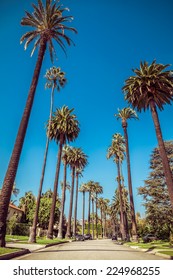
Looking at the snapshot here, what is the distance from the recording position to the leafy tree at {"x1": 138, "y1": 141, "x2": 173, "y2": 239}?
109 feet

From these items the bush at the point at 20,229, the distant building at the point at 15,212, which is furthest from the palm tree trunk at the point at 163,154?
the distant building at the point at 15,212

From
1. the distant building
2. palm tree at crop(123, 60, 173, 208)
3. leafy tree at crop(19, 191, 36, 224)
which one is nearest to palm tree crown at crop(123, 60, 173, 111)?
palm tree at crop(123, 60, 173, 208)

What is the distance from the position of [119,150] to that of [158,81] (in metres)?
31.6

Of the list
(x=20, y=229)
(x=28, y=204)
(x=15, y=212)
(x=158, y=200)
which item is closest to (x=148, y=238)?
(x=158, y=200)

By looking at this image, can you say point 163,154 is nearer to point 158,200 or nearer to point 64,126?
point 158,200

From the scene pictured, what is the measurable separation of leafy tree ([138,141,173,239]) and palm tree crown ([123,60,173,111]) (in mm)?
15290

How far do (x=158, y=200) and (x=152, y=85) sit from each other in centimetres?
1968

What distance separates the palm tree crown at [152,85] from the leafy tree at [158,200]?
50.2 ft

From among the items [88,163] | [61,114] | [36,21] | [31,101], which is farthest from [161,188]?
[88,163]

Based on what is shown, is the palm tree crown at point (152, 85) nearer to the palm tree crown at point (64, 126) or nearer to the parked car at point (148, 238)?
the palm tree crown at point (64, 126)

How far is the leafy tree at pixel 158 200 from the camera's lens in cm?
3316

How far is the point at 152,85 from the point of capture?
23.1m

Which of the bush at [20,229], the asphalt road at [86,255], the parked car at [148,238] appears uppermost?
the bush at [20,229]
